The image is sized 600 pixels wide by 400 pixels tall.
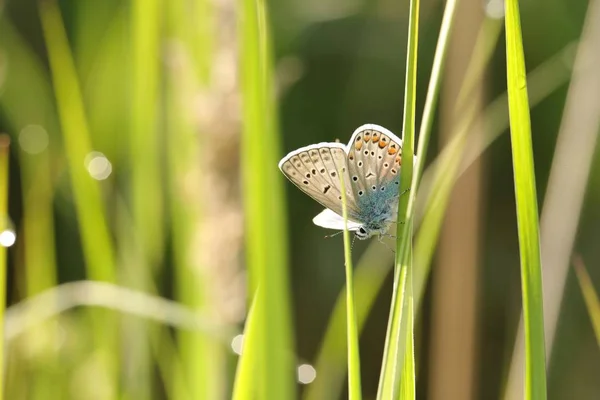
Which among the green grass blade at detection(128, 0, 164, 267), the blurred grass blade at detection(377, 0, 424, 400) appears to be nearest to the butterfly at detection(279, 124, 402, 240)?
the blurred grass blade at detection(377, 0, 424, 400)

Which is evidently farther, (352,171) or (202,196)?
(202,196)

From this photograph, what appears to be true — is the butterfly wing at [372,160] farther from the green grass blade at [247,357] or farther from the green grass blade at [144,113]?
the green grass blade at [144,113]

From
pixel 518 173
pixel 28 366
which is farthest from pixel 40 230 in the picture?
pixel 518 173

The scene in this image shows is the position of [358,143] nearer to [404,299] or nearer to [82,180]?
[404,299]

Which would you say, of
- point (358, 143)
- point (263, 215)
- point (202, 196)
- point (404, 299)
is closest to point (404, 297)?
point (404, 299)

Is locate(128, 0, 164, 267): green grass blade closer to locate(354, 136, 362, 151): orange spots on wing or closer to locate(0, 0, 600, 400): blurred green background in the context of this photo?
locate(0, 0, 600, 400): blurred green background
